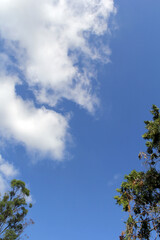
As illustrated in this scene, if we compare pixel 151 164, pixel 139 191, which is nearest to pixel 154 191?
pixel 139 191

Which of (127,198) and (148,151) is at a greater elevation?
(148,151)

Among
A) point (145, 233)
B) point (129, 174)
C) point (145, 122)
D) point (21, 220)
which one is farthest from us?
point (21, 220)

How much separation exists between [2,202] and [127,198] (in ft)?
44.3

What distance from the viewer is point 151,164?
9.30 meters

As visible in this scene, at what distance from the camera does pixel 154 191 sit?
30.4 feet

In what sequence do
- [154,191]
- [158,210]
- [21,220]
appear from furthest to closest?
[21,220] < [154,191] < [158,210]

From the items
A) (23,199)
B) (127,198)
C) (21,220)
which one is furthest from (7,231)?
(127,198)

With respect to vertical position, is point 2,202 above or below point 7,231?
above

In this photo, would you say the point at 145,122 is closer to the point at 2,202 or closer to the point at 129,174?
the point at 129,174

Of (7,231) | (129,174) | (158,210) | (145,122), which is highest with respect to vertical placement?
(145,122)

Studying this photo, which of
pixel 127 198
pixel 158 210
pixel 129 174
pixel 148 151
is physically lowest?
pixel 158 210

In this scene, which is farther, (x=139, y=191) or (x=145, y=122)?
(x=145, y=122)

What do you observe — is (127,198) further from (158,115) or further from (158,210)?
(158,115)

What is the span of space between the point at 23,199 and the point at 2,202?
238cm
